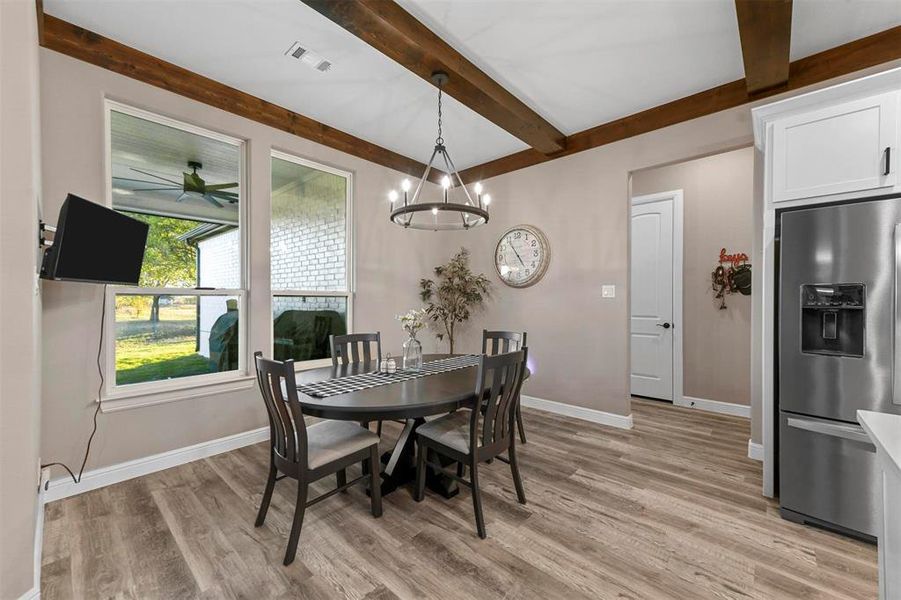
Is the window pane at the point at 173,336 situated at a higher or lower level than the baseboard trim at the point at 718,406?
higher

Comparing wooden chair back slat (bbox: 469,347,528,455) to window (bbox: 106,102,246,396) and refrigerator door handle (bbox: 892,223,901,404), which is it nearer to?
refrigerator door handle (bbox: 892,223,901,404)

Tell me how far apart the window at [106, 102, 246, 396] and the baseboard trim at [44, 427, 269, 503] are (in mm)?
502

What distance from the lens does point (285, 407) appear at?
1.84m

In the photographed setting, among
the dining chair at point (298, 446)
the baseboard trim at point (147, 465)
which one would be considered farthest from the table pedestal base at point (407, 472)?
the baseboard trim at point (147, 465)

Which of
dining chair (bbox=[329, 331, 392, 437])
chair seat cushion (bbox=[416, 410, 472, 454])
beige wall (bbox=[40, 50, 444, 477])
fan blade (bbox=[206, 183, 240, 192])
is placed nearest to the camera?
chair seat cushion (bbox=[416, 410, 472, 454])

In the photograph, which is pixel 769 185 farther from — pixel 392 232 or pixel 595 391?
pixel 392 232

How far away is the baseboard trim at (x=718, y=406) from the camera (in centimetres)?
405

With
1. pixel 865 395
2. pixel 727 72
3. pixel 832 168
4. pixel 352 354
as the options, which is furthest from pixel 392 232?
pixel 865 395

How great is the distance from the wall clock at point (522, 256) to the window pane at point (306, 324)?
1.95 m

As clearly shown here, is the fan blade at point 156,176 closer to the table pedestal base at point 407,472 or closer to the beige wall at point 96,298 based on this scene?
the beige wall at point 96,298

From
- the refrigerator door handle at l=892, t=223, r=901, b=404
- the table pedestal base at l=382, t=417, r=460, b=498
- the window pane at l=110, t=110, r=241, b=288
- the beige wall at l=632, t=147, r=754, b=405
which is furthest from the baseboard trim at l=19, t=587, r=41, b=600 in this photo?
the beige wall at l=632, t=147, r=754, b=405

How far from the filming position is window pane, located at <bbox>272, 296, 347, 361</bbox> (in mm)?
3629

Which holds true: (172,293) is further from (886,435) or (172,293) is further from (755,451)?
(755,451)

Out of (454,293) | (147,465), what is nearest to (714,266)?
(454,293)
